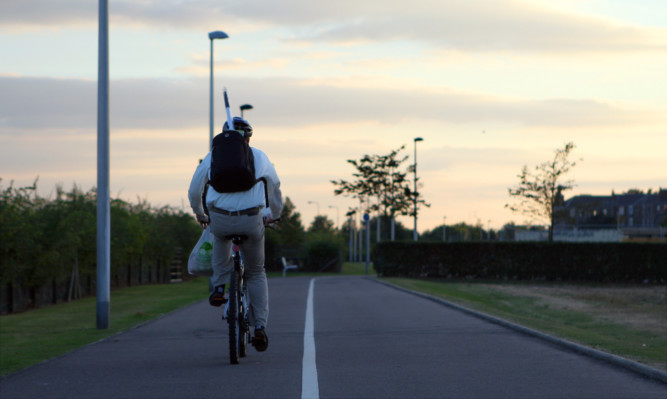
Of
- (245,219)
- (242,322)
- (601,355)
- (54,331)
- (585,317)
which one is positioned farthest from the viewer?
(585,317)

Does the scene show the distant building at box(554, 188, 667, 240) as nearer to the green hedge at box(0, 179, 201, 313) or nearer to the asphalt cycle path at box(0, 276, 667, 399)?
the green hedge at box(0, 179, 201, 313)

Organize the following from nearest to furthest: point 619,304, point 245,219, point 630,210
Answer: point 245,219, point 619,304, point 630,210

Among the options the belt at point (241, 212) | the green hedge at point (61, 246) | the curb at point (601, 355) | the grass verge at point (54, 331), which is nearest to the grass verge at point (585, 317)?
the curb at point (601, 355)

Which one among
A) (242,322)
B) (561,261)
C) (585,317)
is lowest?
(585,317)

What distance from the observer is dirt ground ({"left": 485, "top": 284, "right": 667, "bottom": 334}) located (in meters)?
20.2

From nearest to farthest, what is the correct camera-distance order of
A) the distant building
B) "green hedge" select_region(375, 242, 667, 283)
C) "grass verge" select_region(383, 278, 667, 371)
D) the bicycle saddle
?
1. the bicycle saddle
2. "grass verge" select_region(383, 278, 667, 371)
3. "green hedge" select_region(375, 242, 667, 283)
4. the distant building

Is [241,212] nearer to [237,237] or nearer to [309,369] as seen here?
[237,237]

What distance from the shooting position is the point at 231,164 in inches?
285

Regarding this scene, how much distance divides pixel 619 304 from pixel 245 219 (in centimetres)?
2254

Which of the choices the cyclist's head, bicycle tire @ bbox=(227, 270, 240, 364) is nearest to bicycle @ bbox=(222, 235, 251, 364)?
bicycle tire @ bbox=(227, 270, 240, 364)

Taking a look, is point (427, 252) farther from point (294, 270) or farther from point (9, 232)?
point (9, 232)

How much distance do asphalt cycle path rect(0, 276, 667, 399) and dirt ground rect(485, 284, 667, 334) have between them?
865 cm

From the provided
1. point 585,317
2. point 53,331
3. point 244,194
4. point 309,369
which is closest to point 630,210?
point 585,317

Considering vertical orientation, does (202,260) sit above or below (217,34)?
below
